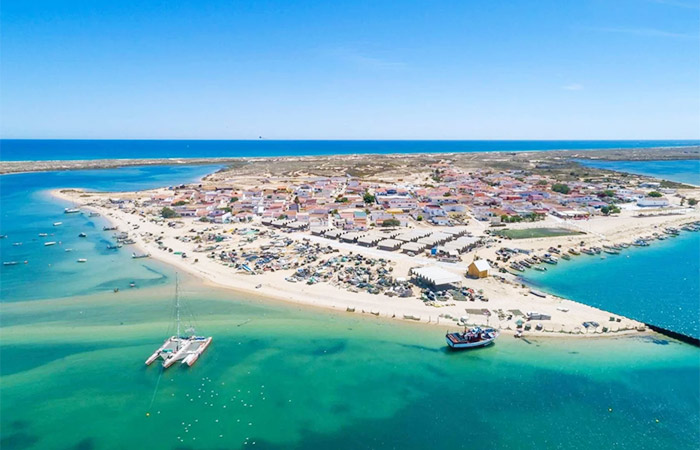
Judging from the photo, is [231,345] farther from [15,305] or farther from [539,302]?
[539,302]

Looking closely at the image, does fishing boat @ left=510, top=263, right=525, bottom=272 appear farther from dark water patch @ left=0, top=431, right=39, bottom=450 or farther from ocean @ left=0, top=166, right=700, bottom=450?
dark water patch @ left=0, top=431, right=39, bottom=450

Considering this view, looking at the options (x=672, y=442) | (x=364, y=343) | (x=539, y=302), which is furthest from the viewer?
(x=539, y=302)

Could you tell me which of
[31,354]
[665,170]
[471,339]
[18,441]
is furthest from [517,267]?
[665,170]

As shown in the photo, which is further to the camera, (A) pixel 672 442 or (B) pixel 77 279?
(B) pixel 77 279

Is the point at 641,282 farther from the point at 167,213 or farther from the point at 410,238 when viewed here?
the point at 167,213

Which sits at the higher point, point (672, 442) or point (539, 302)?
point (539, 302)

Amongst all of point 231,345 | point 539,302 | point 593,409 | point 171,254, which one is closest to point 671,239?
point 539,302
